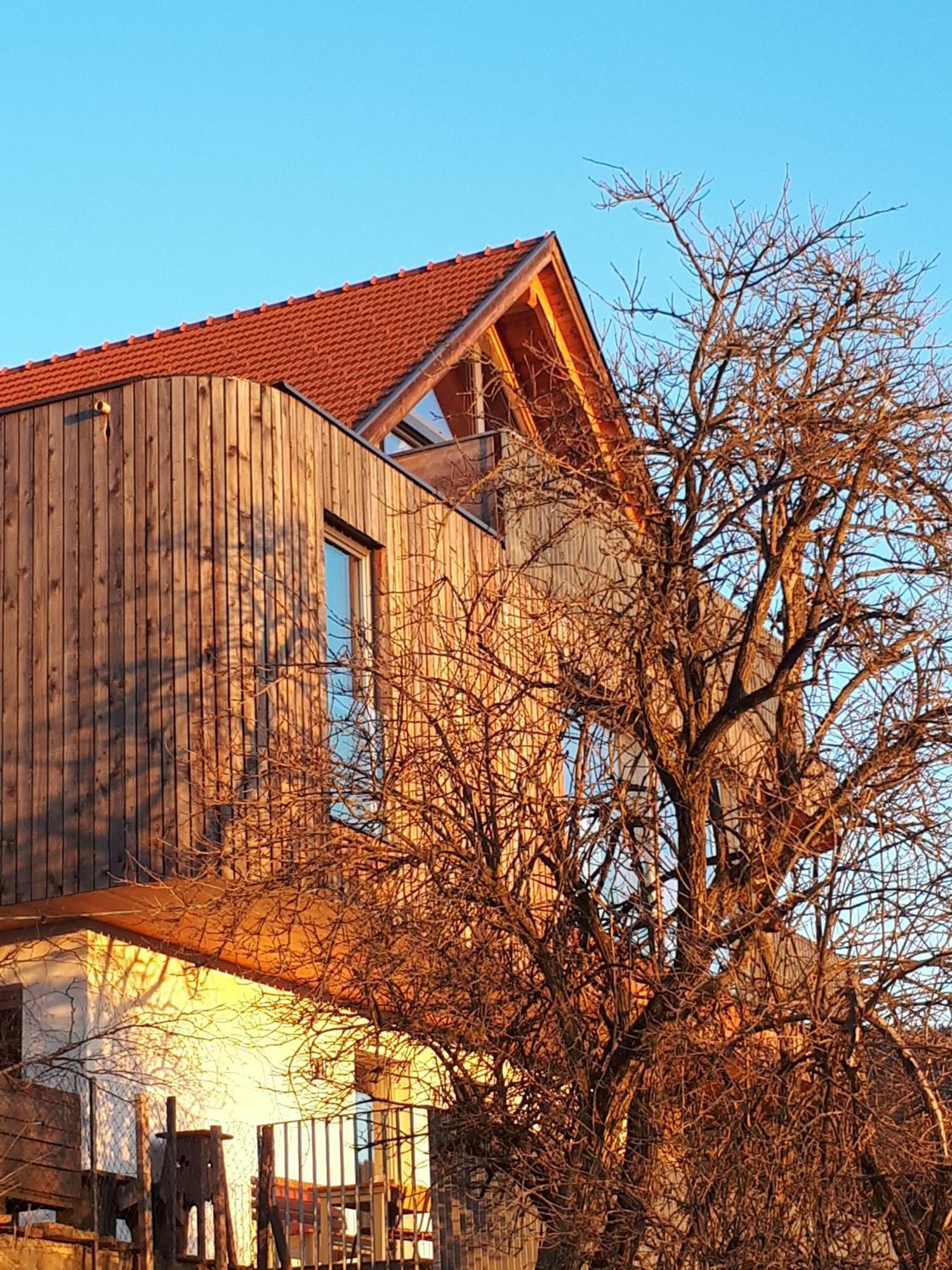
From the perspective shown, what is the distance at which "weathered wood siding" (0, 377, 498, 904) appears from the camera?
1389 cm

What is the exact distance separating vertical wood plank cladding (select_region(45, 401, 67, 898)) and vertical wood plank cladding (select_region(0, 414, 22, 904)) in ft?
0.89

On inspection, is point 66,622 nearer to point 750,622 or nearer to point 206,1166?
point 206,1166

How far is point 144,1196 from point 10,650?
4.08 m

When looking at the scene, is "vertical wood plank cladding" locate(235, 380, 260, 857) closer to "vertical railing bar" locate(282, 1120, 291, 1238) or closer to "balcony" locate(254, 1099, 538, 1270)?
"vertical railing bar" locate(282, 1120, 291, 1238)

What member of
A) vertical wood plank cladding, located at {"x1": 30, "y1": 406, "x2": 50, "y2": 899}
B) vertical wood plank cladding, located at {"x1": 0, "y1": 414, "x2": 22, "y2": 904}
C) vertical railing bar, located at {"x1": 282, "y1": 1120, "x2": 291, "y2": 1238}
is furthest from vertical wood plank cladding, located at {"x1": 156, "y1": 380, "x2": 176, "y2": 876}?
vertical railing bar, located at {"x1": 282, "y1": 1120, "x2": 291, "y2": 1238}

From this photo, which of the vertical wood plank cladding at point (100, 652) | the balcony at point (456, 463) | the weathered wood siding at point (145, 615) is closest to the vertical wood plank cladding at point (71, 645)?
the weathered wood siding at point (145, 615)

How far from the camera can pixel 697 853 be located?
11352mm

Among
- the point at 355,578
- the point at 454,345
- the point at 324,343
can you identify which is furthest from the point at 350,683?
the point at 324,343

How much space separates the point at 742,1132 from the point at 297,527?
6.28 meters

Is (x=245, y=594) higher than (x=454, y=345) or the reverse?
the reverse

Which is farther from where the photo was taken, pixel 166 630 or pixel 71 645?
pixel 71 645

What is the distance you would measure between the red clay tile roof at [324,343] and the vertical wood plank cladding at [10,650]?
14.6 feet

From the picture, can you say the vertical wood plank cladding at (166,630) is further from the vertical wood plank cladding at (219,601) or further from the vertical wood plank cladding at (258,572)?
the vertical wood plank cladding at (258,572)

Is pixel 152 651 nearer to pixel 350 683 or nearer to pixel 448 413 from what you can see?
pixel 350 683
